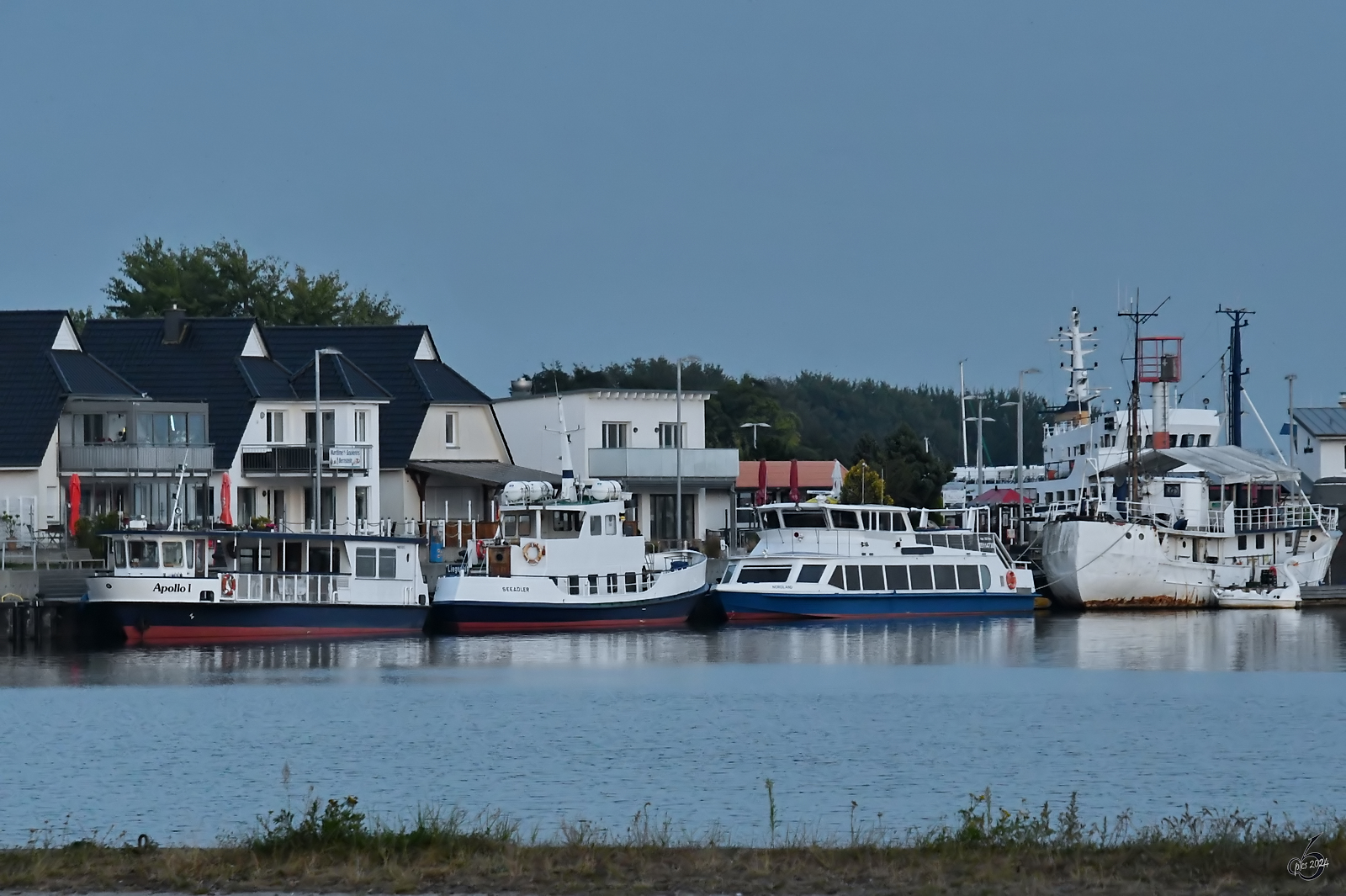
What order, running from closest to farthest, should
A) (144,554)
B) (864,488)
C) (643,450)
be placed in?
(144,554) → (643,450) → (864,488)

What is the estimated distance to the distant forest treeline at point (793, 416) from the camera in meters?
115

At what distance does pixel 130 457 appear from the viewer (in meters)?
64.5

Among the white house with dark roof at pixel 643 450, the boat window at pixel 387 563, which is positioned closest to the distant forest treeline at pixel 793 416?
the white house with dark roof at pixel 643 450

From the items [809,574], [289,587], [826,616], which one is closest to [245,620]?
[289,587]

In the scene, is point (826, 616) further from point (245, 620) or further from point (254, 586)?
point (245, 620)

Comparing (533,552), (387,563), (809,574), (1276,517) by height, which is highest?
(1276,517)

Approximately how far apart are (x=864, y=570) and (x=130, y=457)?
969 inches

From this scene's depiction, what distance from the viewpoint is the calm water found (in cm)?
2622

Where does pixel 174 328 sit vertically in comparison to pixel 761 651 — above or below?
above

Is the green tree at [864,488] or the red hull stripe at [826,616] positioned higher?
the green tree at [864,488]

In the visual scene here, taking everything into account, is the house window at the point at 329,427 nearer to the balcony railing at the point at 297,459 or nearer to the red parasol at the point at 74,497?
the balcony railing at the point at 297,459

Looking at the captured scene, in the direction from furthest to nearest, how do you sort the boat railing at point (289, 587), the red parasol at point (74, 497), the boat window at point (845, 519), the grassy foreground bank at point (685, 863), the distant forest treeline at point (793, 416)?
1. the distant forest treeline at point (793, 416)
2. the boat window at point (845, 519)
3. the red parasol at point (74, 497)
4. the boat railing at point (289, 587)
5. the grassy foreground bank at point (685, 863)

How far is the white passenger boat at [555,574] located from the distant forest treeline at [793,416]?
21.8 m

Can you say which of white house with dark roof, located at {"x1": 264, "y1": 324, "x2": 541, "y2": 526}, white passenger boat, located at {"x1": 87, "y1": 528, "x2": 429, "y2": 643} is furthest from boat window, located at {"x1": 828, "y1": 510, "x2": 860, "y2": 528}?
white passenger boat, located at {"x1": 87, "y1": 528, "x2": 429, "y2": 643}
